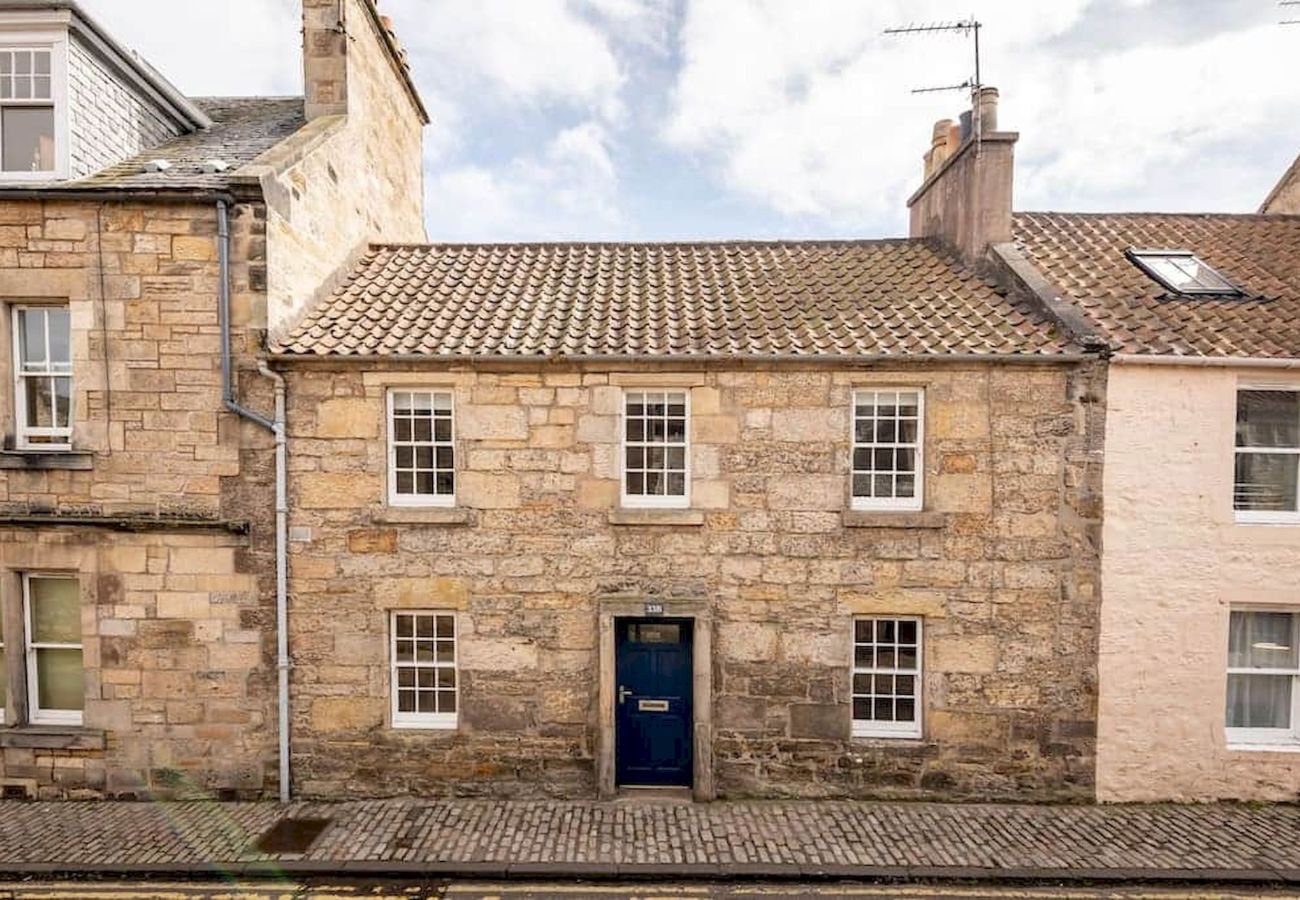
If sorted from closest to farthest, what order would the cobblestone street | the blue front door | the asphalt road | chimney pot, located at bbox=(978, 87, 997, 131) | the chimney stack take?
the asphalt road, the cobblestone street, the blue front door, the chimney stack, chimney pot, located at bbox=(978, 87, 997, 131)

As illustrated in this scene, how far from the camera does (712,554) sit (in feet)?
27.9

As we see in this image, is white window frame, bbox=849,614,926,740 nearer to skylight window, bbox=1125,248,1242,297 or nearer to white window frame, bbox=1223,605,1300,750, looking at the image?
white window frame, bbox=1223,605,1300,750

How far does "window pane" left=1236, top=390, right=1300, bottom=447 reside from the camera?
28.1 ft

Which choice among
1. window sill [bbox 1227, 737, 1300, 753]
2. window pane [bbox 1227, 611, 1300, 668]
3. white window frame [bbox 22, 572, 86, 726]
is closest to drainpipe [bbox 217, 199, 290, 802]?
white window frame [bbox 22, 572, 86, 726]

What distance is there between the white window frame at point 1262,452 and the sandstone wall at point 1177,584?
69 mm

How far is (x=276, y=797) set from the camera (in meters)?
8.55

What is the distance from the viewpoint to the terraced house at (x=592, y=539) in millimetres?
8336

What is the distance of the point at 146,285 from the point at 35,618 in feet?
15.6

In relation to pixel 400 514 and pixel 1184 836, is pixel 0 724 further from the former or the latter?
pixel 1184 836

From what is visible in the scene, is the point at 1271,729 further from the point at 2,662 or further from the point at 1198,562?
the point at 2,662

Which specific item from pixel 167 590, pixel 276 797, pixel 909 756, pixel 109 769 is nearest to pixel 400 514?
pixel 167 590

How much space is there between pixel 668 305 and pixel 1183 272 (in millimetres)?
8324

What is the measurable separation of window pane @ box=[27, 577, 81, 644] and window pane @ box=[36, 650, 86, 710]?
206 mm

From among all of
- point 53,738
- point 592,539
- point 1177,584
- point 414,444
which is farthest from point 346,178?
point 1177,584
